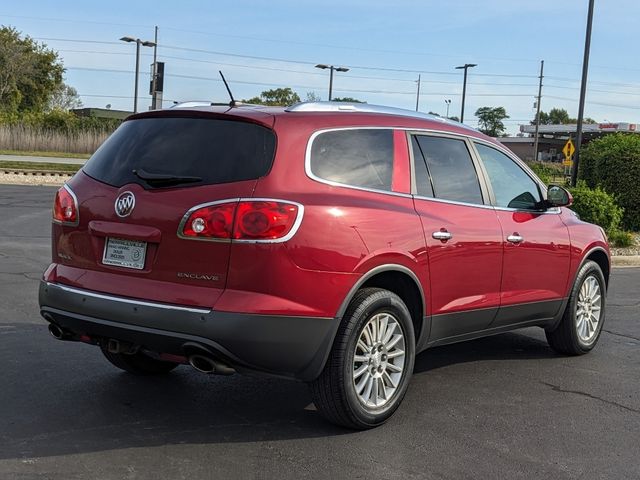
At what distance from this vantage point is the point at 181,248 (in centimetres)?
412

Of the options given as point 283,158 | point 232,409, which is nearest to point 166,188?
point 283,158

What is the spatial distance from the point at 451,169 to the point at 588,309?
7.33 feet

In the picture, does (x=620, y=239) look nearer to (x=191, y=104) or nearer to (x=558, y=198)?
(x=558, y=198)

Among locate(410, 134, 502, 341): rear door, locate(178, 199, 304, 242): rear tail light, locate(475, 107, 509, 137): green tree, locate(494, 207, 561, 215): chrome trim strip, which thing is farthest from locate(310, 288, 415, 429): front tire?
locate(475, 107, 509, 137): green tree

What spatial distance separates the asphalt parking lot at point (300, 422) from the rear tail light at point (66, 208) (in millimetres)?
1131

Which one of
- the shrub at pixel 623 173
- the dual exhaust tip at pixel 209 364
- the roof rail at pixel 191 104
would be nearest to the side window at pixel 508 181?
the roof rail at pixel 191 104

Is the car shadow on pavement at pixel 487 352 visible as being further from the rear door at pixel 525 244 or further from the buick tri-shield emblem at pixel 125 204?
the buick tri-shield emblem at pixel 125 204

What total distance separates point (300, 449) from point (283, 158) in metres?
1.57

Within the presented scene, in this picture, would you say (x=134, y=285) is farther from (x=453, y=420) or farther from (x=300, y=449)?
(x=453, y=420)

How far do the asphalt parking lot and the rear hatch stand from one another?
0.82 m

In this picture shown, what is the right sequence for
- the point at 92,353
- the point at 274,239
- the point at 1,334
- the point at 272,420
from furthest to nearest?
the point at 1,334, the point at 92,353, the point at 272,420, the point at 274,239

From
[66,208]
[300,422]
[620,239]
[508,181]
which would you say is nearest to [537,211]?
[508,181]

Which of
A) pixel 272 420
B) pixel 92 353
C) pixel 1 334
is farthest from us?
pixel 1 334

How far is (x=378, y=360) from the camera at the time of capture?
4.59 m
